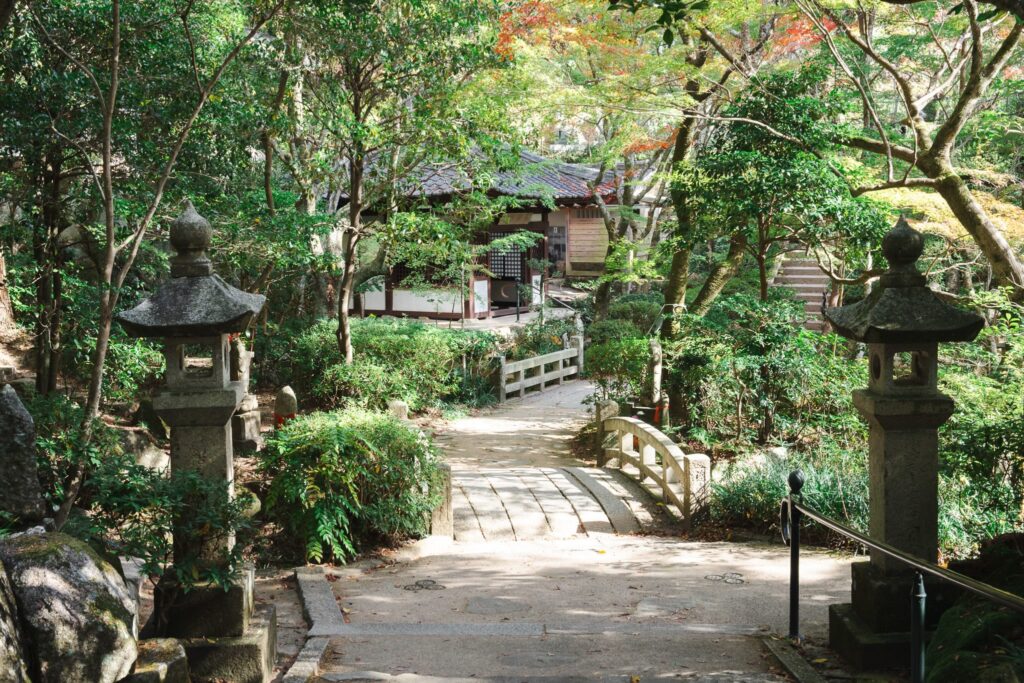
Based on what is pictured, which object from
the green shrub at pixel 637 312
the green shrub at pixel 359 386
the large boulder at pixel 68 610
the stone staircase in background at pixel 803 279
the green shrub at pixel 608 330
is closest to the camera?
the large boulder at pixel 68 610

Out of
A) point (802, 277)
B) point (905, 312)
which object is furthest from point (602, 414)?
point (802, 277)

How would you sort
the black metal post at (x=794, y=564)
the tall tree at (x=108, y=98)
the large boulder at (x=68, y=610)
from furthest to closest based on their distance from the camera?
the tall tree at (x=108, y=98), the black metal post at (x=794, y=564), the large boulder at (x=68, y=610)

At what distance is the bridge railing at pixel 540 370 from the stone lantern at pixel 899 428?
45.2 ft

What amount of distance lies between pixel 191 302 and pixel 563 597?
3.88m

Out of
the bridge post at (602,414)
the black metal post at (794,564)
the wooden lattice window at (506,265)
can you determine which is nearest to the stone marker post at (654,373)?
the bridge post at (602,414)

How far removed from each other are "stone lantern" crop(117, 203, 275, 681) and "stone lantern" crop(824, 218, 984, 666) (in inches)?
149

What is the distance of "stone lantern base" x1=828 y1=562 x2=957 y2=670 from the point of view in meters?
5.64

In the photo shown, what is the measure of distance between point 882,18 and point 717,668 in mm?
11530

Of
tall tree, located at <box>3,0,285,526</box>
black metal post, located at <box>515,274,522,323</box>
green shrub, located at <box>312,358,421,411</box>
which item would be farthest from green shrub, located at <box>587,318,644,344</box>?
tall tree, located at <box>3,0,285,526</box>

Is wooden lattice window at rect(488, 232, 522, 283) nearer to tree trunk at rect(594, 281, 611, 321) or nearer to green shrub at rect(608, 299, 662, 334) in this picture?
green shrub at rect(608, 299, 662, 334)

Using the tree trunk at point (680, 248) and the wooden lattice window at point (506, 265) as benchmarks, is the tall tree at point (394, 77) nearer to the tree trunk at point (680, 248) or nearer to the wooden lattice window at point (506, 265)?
the tree trunk at point (680, 248)

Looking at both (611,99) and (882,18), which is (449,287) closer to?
(611,99)

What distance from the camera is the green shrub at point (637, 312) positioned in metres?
25.2

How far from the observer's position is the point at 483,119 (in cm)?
1337
